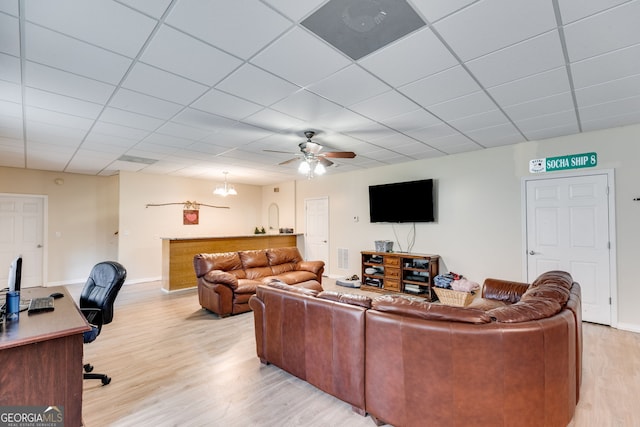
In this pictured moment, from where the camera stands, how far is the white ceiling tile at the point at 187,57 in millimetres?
2037

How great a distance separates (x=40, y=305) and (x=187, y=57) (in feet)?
7.28

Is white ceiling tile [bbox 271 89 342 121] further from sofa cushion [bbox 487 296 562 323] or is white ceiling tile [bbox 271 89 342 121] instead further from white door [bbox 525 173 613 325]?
white door [bbox 525 173 613 325]

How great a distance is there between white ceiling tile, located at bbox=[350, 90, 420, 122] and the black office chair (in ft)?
9.60

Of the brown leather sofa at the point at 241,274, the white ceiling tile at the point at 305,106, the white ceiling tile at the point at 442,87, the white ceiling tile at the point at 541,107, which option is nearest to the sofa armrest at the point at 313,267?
the brown leather sofa at the point at 241,274

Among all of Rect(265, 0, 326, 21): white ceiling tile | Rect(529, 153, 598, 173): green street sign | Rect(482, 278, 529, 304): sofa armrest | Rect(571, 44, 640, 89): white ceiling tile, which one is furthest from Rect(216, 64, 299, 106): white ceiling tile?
Rect(529, 153, 598, 173): green street sign

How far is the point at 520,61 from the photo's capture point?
2.35 m

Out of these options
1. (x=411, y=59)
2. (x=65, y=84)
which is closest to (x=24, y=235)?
(x=65, y=84)

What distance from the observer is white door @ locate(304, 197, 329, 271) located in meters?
7.54

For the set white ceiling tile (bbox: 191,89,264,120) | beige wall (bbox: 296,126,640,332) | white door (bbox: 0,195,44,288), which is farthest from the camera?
white door (bbox: 0,195,44,288)

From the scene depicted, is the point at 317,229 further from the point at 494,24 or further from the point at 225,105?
the point at 494,24

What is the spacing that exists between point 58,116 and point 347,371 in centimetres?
410

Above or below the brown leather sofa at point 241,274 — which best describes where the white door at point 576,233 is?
above

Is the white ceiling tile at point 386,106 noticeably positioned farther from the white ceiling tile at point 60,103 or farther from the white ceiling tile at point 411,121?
the white ceiling tile at point 60,103

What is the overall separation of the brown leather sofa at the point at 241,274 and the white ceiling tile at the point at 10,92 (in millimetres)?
2744
